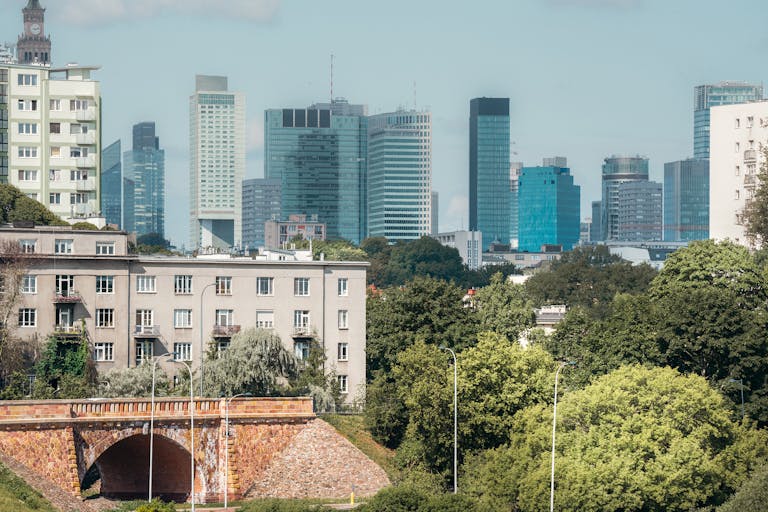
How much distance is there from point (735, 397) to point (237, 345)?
3470 centimetres

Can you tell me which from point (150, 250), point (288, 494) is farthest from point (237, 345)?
point (150, 250)

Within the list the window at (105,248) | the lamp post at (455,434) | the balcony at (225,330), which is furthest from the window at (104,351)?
the lamp post at (455,434)

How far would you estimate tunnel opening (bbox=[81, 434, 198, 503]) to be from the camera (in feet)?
344

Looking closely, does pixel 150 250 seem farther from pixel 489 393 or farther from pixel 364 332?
pixel 489 393

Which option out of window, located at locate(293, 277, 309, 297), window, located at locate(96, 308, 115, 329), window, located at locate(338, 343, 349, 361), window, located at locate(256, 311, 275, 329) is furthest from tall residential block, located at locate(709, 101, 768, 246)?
window, located at locate(96, 308, 115, 329)

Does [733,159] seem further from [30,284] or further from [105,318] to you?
[30,284]

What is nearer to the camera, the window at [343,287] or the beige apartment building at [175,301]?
the beige apartment building at [175,301]

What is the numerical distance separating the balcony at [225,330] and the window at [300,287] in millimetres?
5747

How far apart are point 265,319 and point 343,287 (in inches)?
271


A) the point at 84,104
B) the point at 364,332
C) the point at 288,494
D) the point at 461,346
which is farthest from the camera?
the point at 84,104

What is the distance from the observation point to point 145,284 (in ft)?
410

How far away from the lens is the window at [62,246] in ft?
407

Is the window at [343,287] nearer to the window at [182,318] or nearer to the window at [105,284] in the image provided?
the window at [182,318]

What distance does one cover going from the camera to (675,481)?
9262 cm
